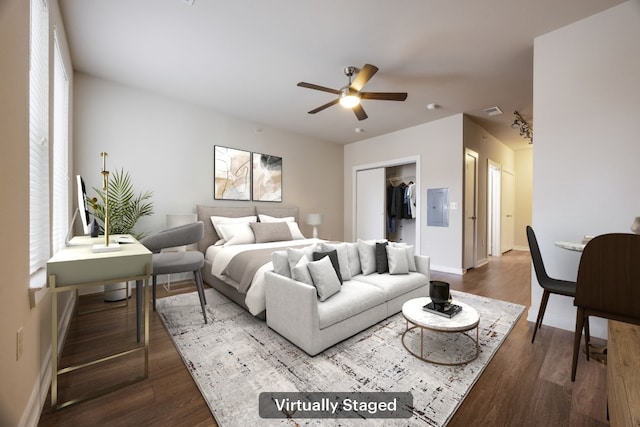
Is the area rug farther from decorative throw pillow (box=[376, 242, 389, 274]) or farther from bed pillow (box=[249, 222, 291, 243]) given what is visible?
bed pillow (box=[249, 222, 291, 243])

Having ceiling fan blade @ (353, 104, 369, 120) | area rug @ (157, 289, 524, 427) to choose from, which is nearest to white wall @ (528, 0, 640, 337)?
area rug @ (157, 289, 524, 427)

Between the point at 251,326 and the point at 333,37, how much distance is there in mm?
2906

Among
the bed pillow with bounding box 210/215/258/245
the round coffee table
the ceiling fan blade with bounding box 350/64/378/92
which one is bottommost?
the round coffee table

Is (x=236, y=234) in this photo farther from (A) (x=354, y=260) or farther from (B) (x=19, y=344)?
(B) (x=19, y=344)

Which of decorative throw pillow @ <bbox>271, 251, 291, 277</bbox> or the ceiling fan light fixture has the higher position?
the ceiling fan light fixture

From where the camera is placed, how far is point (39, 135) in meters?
1.72

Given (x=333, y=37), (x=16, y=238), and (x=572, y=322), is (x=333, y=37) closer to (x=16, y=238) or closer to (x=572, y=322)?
(x=16, y=238)

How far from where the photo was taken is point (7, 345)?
108 centimetres

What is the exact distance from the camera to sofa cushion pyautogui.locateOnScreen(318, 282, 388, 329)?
201 cm

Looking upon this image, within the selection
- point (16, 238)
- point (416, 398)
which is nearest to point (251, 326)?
point (416, 398)

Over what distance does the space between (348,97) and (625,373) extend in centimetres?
278

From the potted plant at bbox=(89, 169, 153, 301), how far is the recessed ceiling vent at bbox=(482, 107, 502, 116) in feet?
17.7

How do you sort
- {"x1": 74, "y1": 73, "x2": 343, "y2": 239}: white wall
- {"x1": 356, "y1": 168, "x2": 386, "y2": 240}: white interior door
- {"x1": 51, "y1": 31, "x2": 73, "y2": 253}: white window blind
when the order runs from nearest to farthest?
{"x1": 51, "y1": 31, "x2": 73, "y2": 253}: white window blind
{"x1": 74, "y1": 73, "x2": 343, "y2": 239}: white wall
{"x1": 356, "y1": 168, "x2": 386, "y2": 240}: white interior door

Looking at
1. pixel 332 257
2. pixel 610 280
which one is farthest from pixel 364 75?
pixel 610 280
